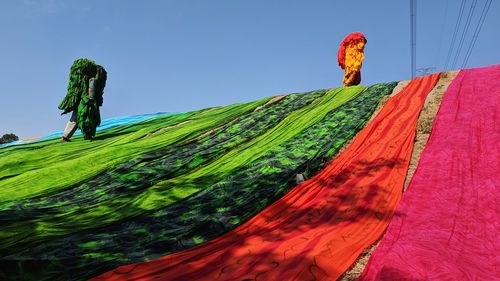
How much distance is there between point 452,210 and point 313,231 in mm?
1512

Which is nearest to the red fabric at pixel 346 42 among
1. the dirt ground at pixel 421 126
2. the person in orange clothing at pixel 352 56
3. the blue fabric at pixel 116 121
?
the person in orange clothing at pixel 352 56

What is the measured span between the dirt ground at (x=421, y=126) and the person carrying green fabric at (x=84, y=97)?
725cm

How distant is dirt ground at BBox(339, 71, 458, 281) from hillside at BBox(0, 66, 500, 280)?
23mm

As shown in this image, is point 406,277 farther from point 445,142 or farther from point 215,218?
point 445,142

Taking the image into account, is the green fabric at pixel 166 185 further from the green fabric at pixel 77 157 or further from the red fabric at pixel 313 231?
the red fabric at pixel 313 231

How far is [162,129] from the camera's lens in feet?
34.1

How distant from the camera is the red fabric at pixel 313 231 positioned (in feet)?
10.4

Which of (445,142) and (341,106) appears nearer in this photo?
(445,142)

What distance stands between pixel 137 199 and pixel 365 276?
3213 mm

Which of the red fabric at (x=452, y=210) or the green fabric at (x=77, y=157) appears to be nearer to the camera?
the red fabric at (x=452, y=210)

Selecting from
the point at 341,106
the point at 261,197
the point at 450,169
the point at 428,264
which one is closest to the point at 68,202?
the point at 261,197

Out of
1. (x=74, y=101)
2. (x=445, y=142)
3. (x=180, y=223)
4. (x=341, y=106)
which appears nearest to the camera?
(x=180, y=223)

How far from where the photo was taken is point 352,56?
45.7 feet

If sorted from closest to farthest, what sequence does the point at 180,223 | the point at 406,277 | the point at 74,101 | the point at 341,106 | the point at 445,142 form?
the point at 406,277 → the point at 180,223 → the point at 445,142 → the point at 341,106 → the point at 74,101
